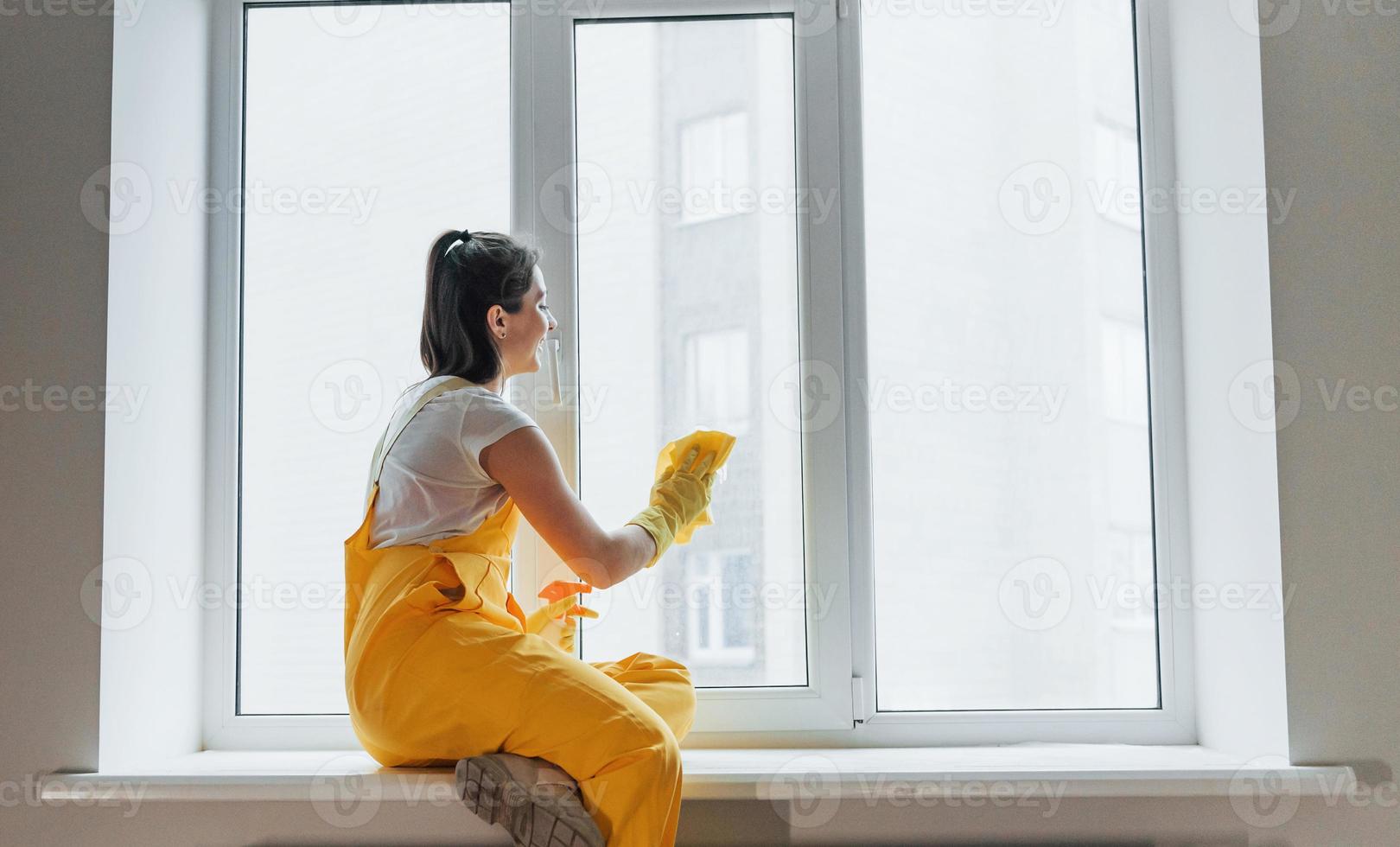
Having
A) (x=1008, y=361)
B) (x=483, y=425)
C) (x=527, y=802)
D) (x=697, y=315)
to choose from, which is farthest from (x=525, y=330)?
(x=1008, y=361)

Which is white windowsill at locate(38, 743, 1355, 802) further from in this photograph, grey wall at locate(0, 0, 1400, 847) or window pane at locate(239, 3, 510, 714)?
window pane at locate(239, 3, 510, 714)

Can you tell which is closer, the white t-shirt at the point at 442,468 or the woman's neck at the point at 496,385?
the white t-shirt at the point at 442,468

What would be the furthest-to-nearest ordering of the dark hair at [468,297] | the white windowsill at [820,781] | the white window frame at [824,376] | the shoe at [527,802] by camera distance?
the white window frame at [824,376], the dark hair at [468,297], the white windowsill at [820,781], the shoe at [527,802]

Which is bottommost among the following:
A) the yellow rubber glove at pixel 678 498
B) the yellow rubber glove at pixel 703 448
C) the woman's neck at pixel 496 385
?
the yellow rubber glove at pixel 678 498

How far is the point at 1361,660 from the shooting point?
1520mm

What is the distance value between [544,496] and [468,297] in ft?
1.04

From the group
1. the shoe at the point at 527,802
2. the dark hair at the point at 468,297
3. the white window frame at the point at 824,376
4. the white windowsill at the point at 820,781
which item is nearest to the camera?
the shoe at the point at 527,802

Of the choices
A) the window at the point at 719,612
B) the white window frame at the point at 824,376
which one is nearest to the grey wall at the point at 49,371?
the white window frame at the point at 824,376

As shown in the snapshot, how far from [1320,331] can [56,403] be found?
173 cm

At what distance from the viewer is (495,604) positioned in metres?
1.51

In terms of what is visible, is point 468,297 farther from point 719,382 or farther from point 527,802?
point 527,802

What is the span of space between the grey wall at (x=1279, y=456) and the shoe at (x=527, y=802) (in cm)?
18

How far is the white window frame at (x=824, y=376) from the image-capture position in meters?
1.75

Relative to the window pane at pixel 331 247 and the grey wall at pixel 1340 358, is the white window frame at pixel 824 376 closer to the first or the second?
the window pane at pixel 331 247
